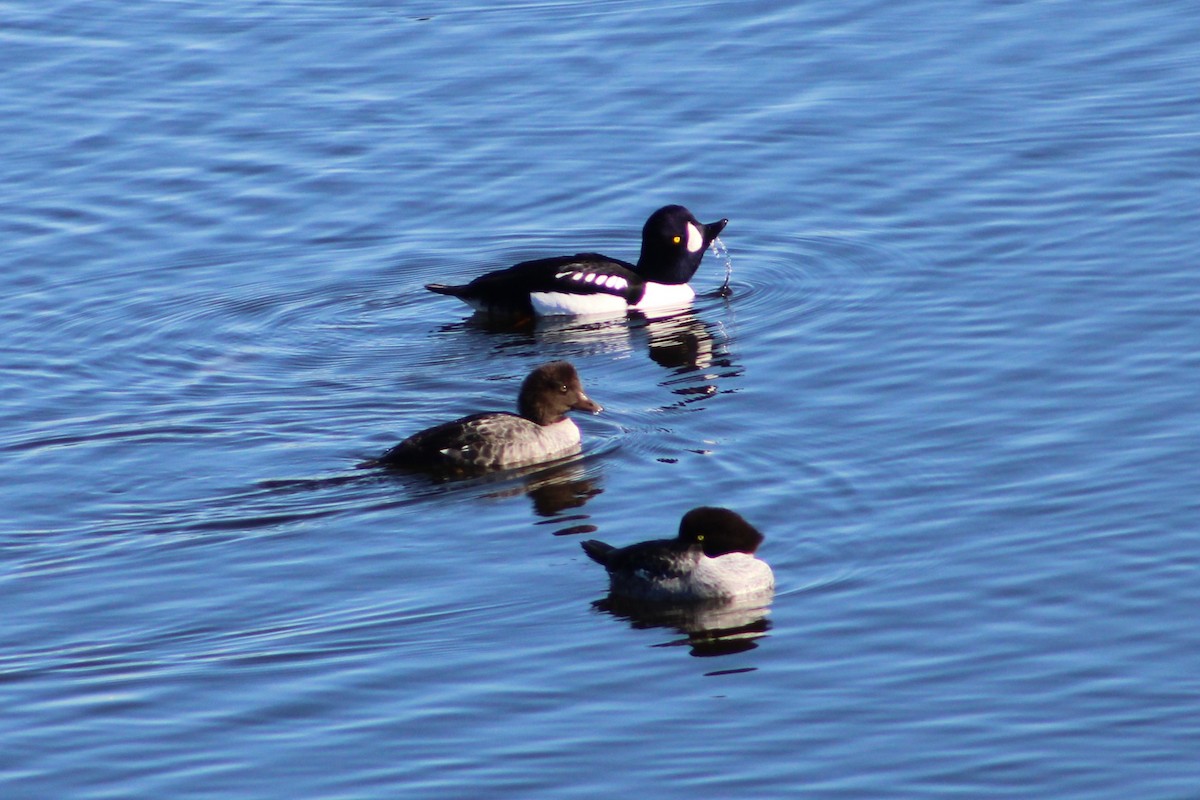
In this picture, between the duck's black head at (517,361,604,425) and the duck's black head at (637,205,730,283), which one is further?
the duck's black head at (637,205,730,283)

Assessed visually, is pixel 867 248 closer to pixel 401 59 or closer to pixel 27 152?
pixel 401 59

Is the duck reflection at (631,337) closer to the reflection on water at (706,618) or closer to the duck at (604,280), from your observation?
the duck at (604,280)

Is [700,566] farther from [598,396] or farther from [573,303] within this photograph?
[573,303]

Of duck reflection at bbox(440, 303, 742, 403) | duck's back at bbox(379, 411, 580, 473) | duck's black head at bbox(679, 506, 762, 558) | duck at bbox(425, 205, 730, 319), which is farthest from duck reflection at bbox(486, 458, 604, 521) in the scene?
duck at bbox(425, 205, 730, 319)

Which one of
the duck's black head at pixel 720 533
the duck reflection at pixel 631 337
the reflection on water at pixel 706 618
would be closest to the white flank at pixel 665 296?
the duck reflection at pixel 631 337

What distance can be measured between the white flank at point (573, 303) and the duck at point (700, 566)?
20.5 ft

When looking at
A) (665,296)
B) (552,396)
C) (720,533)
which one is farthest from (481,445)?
(665,296)

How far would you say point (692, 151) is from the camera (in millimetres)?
19797

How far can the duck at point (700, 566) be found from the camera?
10867 mm

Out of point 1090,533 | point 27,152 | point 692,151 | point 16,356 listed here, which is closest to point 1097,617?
point 1090,533

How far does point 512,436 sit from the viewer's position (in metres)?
13.4

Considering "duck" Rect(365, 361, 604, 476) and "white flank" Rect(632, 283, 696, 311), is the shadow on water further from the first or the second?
"white flank" Rect(632, 283, 696, 311)

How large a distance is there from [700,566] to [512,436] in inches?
110

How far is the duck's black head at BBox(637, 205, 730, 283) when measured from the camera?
56.2 ft
